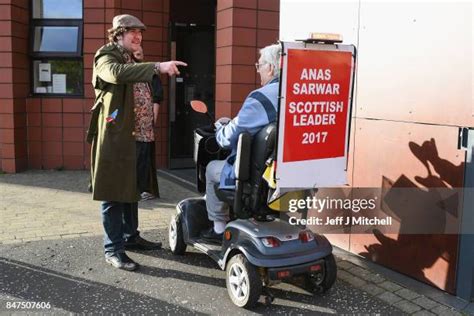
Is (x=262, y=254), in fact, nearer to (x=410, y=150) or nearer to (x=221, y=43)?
(x=410, y=150)

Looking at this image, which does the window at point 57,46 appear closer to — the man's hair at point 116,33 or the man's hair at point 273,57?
the man's hair at point 116,33

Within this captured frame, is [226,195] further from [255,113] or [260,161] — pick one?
[255,113]

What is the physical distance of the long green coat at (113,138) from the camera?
4258mm

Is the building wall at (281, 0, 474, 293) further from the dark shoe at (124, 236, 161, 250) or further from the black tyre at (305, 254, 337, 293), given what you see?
the dark shoe at (124, 236, 161, 250)

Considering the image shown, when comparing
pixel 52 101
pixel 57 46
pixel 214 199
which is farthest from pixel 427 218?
pixel 57 46

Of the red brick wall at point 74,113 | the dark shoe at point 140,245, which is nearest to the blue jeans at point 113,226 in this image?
the dark shoe at point 140,245

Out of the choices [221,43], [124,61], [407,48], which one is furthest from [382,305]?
[221,43]

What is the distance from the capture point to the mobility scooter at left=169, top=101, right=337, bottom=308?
3600 millimetres

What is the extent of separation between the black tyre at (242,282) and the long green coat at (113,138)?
1.12 m

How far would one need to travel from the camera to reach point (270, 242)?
3666 millimetres

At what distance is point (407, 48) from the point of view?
4.06 m

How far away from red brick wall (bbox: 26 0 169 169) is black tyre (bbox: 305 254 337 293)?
5458 mm

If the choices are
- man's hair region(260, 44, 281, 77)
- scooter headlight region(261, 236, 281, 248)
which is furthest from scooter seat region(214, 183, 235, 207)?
man's hair region(260, 44, 281, 77)

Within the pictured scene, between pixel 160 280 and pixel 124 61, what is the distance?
69.1 inches
